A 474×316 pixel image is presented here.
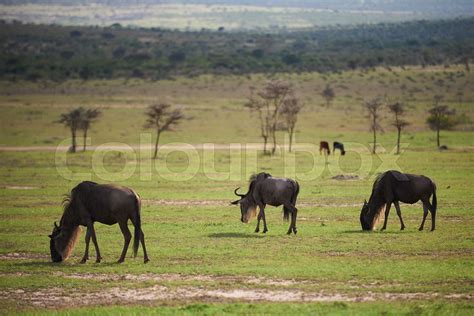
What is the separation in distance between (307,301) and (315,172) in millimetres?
26162

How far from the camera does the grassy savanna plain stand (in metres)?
14.0

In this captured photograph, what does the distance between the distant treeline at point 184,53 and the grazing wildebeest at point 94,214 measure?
7850 cm

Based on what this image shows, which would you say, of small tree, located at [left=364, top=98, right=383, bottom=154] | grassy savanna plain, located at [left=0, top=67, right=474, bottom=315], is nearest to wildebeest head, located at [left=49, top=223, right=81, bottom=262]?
grassy savanna plain, located at [left=0, top=67, right=474, bottom=315]

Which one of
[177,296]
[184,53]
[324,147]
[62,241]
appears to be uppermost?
[184,53]

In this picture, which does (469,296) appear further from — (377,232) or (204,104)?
(204,104)

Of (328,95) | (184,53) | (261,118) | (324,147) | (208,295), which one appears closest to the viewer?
(208,295)

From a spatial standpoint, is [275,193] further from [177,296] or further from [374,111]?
[374,111]

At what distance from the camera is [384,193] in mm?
21125

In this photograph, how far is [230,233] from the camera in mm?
21156
